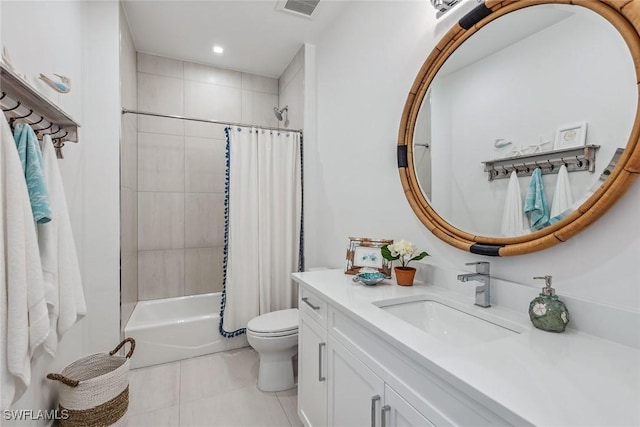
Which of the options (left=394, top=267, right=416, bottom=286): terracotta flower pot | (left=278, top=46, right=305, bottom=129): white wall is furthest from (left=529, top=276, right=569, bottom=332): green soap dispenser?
(left=278, top=46, right=305, bottom=129): white wall

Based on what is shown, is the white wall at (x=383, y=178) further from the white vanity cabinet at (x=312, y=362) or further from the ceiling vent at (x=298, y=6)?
the white vanity cabinet at (x=312, y=362)

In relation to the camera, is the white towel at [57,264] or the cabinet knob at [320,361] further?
the cabinet knob at [320,361]

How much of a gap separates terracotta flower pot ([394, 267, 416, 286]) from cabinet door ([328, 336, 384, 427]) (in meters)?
0.44

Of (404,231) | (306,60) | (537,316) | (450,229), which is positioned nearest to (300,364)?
(404,231)

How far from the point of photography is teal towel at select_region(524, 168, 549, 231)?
100cm

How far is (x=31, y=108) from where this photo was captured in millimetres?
1057

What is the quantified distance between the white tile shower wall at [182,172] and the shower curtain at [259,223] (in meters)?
0.84

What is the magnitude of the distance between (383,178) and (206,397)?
1.78 meters

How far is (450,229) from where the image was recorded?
133 centimetres

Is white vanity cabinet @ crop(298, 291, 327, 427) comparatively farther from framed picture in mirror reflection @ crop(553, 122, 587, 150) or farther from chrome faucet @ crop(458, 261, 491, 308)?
framed picture in mirror reflection @ crop(553, 122, 587, 150)

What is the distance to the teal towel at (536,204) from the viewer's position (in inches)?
39.5

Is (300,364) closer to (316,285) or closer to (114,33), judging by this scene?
(316,285)

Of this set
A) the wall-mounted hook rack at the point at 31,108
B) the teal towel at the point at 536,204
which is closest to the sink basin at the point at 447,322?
the teal towel at the point at 536,204

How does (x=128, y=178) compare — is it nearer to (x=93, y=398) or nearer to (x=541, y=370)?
(x=93, y=398)
